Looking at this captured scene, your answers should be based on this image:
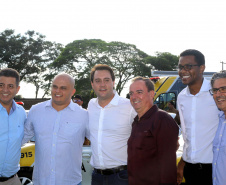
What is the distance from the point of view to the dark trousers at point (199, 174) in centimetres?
285

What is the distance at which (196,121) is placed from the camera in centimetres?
293

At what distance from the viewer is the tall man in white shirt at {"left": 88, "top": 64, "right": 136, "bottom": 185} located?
3023mm

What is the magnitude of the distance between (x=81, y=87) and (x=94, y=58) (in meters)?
4.07

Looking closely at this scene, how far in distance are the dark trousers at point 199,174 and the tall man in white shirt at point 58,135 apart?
127 cm

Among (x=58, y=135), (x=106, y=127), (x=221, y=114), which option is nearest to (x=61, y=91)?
(x=58, y=135)

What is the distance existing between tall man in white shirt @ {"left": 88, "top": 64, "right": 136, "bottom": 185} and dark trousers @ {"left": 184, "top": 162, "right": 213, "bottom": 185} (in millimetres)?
710

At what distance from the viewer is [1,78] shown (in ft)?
10.6

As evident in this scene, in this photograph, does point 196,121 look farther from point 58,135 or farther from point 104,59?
point 104,59

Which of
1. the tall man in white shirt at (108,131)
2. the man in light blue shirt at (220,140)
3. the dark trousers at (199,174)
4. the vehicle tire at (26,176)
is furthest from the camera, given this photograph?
the vehicle tire at (26,176)

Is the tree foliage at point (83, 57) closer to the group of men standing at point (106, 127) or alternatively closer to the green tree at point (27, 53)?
the green tree at point (27, 53)

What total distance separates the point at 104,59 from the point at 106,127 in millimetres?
28292

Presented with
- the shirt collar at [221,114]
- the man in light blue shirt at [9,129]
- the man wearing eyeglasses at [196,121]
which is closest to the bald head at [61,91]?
the man in light blue shirt at [9,129]

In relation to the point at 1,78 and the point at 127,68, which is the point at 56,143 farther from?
the point at 127,68

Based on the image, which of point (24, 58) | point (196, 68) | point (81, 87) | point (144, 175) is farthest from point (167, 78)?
point (24, 58)
